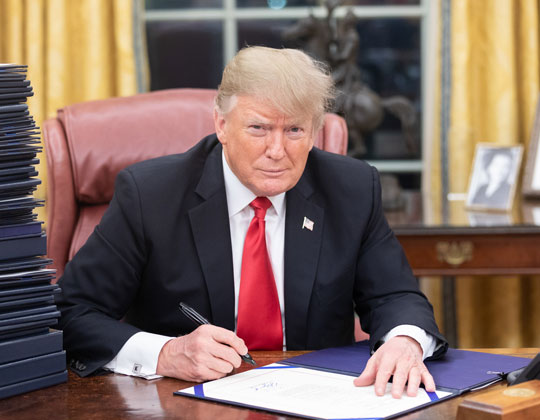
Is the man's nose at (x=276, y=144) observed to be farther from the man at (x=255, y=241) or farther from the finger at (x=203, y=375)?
the finger at (x=203, y=375)

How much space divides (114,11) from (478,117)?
171 centimetres

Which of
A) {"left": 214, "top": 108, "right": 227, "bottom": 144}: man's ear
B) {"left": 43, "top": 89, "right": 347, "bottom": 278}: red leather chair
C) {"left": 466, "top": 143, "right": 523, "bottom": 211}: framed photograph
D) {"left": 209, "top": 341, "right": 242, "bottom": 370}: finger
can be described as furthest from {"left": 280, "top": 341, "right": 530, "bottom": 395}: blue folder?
{"left": 466, "top": 143, "right": 523, "bottom": 211}: framed photograph

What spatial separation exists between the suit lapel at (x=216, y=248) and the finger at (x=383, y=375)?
22.7 inches

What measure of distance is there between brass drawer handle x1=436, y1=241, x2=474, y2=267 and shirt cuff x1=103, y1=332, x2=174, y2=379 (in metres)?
1.55

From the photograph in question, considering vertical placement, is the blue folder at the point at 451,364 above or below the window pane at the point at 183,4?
below

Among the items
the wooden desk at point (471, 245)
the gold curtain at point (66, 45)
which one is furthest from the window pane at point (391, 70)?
the gold curtain at point (66, 45)

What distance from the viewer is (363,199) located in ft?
6.73

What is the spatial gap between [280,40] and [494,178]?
1258 mm

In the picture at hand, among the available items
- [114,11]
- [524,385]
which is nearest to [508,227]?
[524,385]

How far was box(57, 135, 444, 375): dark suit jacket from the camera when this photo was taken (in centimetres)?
188

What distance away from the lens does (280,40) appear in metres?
3.94

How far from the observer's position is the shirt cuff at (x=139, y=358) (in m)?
1.52
